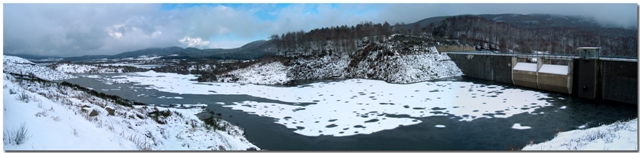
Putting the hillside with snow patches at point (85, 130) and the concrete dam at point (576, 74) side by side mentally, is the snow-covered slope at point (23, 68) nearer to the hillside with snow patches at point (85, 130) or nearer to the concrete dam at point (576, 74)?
the hillside with snow patches at point (85, 130)

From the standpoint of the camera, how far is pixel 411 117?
14.5m

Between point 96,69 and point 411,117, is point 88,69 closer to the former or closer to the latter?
point 96,69

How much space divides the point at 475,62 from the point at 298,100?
19.8m

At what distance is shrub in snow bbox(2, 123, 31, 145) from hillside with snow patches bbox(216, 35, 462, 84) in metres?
27.3

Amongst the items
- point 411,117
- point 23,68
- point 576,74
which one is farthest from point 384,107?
point 23,68

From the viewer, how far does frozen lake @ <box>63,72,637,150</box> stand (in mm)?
10703

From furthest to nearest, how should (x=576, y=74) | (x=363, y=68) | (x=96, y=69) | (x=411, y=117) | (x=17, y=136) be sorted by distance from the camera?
(x=96, y=69), (x=363, y=68), (x=576, y=74), (x=411, y=117), (x=17, y=136)

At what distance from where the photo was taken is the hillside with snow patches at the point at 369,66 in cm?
3291

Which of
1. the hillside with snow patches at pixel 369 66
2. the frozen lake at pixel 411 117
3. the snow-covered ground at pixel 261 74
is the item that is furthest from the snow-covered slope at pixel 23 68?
the hillside with snow patches at pixel 369 66

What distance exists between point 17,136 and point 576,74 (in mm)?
25011

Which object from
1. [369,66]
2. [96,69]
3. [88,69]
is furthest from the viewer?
[96,69]

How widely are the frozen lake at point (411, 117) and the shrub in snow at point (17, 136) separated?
19.3 ft

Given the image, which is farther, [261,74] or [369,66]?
[369,66]

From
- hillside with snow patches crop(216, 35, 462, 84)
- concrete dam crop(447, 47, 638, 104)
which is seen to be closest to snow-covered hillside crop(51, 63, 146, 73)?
hillside with snow patches crop(216, 35, 462, 84)
